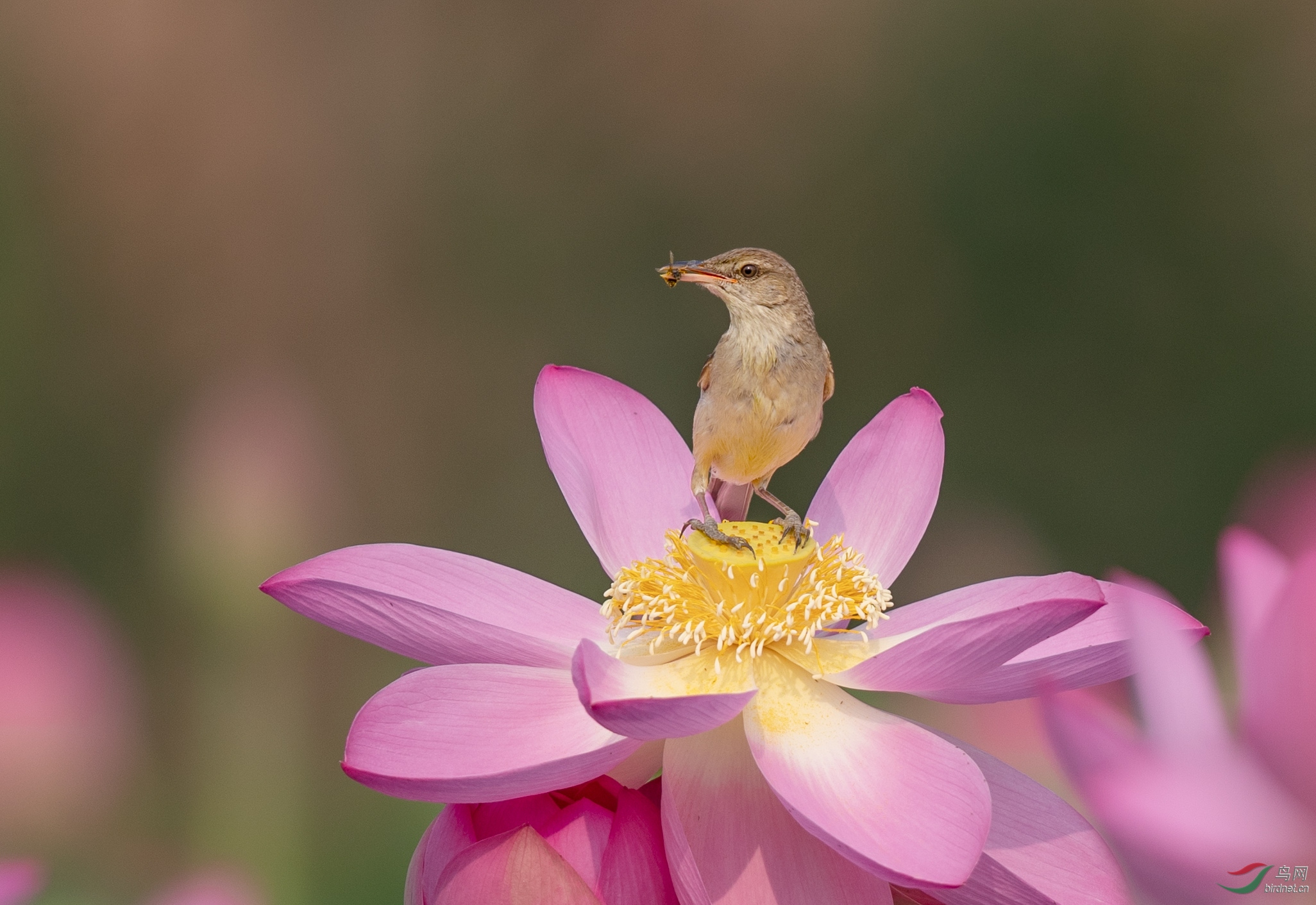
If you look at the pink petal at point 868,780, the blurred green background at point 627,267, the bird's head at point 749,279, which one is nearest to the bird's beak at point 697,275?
the bird's head at point 749,279

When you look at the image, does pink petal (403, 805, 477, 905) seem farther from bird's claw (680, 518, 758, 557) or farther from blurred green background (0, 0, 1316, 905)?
blurred green background (0, 0, 1316, 905)

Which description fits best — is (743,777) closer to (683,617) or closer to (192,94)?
(683,617)

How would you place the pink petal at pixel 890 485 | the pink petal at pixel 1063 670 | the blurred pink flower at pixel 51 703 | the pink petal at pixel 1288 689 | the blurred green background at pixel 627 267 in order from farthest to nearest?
the blurred green background at pixel 627 267 → the blurred pink flower at pixel 51 703 → the pink petal at pixel 890 485 → the pink petal at pixel 1063 670 → the pink petal at pixel 1288 689

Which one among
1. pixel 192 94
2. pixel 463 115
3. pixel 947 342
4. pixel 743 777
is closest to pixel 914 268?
pixel 947 342

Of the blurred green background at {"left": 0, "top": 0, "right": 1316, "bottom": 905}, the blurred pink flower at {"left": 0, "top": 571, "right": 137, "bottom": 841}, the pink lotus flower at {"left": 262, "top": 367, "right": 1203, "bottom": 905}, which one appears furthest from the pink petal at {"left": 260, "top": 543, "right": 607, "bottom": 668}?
the blurred green background at {"left": 0, "top": 0, "right": 1316, "bottom": 905}

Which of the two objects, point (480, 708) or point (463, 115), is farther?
point (463, 115)

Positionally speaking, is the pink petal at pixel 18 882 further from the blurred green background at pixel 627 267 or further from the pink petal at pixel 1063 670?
the blurred green background at pixel 627 267

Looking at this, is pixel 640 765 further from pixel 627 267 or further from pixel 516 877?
pixel 627 267
